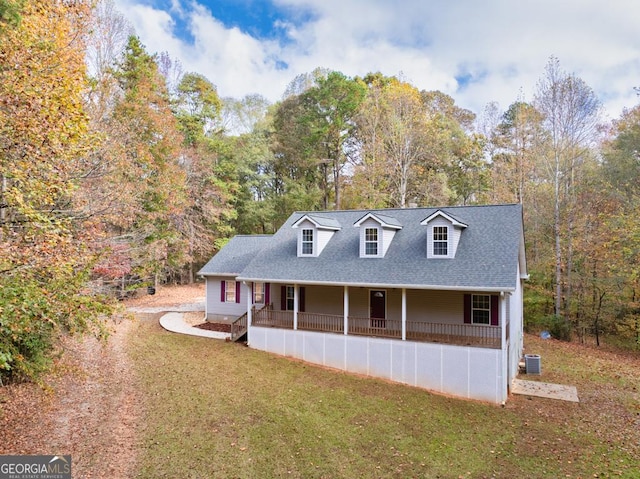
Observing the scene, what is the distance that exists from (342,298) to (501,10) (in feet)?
47.1

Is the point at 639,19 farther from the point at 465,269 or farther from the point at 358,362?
the point at 358,362

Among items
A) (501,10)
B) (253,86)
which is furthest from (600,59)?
(253,86)

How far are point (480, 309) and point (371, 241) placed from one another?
191 inches

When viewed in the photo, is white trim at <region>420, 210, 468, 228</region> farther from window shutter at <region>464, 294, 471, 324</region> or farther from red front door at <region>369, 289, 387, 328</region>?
red front door at <region>369, 289, 387, 328</region>

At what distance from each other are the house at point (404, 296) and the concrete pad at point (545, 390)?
1.71 feet

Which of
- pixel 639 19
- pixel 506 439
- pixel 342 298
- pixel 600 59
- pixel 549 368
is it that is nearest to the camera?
pixel 506 439

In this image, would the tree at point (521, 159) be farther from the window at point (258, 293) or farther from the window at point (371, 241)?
the window at point (258, 293)

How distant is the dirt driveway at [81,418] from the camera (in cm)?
737

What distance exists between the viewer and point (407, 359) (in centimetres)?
1314

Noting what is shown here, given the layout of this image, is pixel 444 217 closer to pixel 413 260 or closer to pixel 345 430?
pixel 413 260

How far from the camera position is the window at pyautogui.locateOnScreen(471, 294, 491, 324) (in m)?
13.8

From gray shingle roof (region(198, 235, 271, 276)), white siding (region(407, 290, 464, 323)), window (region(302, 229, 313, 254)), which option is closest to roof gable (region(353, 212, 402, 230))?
window (region(302, 229, 313, 254))

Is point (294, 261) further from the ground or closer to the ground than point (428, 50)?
closer to the ground

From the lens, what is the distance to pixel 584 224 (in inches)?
851
